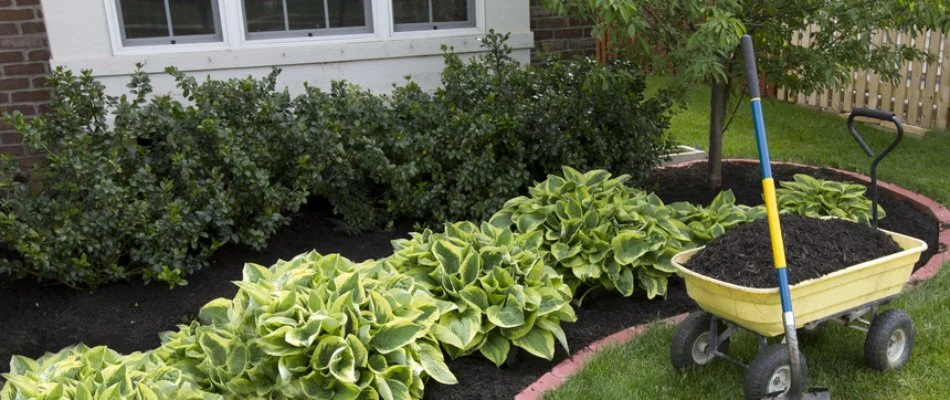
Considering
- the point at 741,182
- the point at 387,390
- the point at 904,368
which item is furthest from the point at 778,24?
the point at 387,390

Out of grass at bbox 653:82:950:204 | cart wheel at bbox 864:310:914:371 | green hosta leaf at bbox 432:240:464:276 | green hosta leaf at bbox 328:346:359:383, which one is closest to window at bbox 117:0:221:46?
green hosta leaf at bbox 432:240:464:276

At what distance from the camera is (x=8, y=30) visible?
5.14m

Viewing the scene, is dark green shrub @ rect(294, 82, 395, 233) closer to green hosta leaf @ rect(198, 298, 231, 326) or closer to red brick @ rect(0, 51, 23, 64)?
green hosta leaf @ rect(198, 298, 231, 326)

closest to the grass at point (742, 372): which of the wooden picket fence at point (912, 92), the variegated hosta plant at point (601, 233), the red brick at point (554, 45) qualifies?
the variegated hosta plant at point (601, 233)

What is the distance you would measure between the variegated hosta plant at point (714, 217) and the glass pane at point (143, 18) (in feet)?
11.4

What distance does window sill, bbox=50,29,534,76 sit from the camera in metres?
5.25

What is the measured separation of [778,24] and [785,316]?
114 inches

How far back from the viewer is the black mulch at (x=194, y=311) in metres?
3.64

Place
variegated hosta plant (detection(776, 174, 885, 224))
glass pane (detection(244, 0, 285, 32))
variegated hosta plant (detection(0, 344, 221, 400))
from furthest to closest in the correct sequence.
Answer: glass pane (detection(244, 0, 285, 32))
variegated hosta plant (detection(776, 174, 885, 224))
variegated hosta plant (detection(0, 344, 221, 400))

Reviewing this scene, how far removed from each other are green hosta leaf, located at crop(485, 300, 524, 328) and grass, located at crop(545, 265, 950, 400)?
1.11 feet

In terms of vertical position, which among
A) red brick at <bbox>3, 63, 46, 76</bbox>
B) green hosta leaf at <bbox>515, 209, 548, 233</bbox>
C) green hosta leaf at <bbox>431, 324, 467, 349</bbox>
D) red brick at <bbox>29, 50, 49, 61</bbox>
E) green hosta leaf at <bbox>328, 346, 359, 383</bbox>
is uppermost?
red brick at <bbox>29, 50, 49, 61</bbox>

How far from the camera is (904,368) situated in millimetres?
3568

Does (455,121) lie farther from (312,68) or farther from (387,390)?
(387,390)

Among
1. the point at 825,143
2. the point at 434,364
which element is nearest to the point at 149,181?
the point at 434,364
